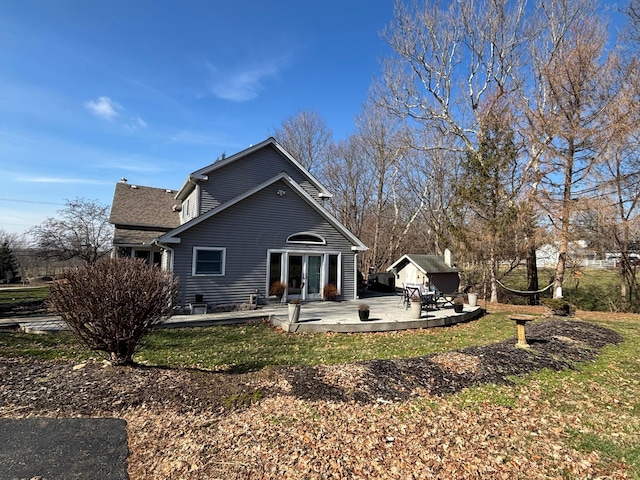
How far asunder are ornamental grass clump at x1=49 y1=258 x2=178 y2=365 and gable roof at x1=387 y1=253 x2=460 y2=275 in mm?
14835

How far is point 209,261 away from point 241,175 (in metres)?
5.22

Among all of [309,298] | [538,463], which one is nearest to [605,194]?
[309,298]

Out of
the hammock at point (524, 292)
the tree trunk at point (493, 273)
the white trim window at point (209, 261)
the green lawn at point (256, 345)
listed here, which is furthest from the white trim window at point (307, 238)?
the hammock at point (524, 292)

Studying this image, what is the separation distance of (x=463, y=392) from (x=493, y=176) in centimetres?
1465

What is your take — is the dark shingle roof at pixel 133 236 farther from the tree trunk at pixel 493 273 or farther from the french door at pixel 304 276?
the tree trunk at pixel 493 273

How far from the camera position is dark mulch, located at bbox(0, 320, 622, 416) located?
439 cm

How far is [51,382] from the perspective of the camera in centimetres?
500

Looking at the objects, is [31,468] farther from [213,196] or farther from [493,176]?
[493,176]

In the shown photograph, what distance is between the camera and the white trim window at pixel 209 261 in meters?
12.3

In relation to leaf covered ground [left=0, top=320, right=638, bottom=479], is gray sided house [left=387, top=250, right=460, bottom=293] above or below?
above

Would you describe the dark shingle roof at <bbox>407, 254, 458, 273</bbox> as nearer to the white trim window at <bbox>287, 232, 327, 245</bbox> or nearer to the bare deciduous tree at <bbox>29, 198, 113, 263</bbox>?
the white trim window at <bbox>287, 232, 327, 245</bbox>

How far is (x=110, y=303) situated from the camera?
5020 millimetres

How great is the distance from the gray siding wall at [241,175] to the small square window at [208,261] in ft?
9.78

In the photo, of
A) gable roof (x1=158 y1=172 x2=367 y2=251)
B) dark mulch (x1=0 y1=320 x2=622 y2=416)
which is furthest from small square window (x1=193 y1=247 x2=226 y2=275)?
dark mulch (x1=0 y1=320 x2=622 y2=416)
